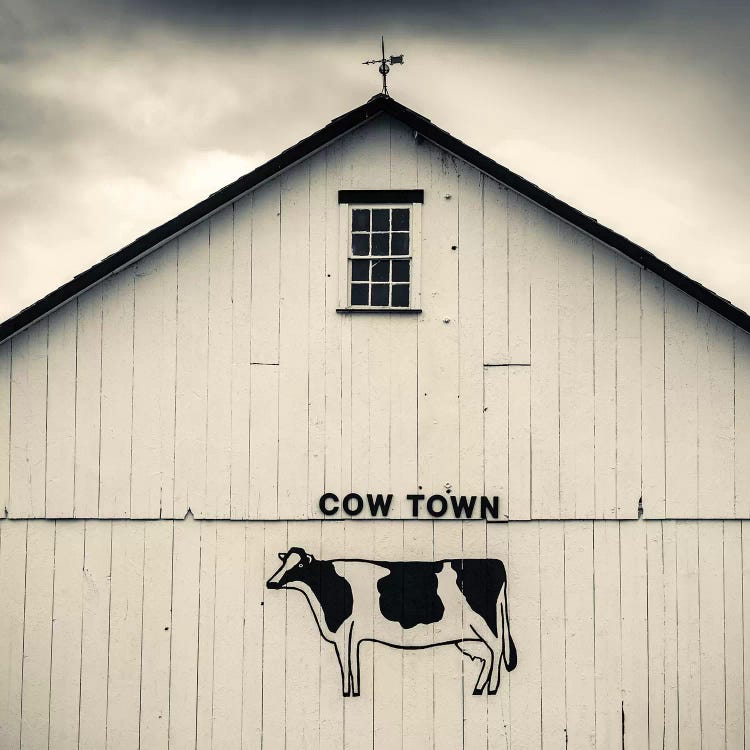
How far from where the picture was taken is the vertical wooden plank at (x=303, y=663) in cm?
704

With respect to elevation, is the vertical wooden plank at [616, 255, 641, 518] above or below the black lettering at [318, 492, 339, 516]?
above

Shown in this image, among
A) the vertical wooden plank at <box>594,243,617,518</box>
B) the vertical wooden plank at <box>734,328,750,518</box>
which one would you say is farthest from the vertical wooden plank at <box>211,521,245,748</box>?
the vertical wooden plank at <box>734,328,750,518</box>

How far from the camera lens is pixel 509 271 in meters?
7.25

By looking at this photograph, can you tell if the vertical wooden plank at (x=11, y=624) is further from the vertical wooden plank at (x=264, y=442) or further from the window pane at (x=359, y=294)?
the window pane at (x=359, y=294)

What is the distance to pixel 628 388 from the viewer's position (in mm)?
7156

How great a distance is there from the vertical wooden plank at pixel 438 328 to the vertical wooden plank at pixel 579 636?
4.90 ft

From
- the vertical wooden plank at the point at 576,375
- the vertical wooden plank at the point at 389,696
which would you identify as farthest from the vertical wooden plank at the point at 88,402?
the vertical wooden plank at the point at 576,375

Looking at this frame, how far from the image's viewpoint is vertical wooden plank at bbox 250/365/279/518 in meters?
7.11

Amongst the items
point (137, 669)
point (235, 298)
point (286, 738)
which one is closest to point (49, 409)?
point (235, 298)

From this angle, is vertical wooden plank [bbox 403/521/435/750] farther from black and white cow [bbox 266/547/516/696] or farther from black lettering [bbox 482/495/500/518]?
black lettering [bbox 482/495/500/518]

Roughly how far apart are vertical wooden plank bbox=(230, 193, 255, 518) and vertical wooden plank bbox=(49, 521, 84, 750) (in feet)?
5.87

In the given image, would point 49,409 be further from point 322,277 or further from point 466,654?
point 466,654

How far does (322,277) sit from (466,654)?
440 centimetres

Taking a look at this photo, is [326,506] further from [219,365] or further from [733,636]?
[733,636]
